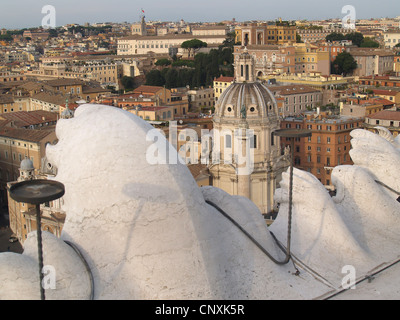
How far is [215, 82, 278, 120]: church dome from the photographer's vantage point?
93.9 feet

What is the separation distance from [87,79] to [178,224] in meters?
57.8

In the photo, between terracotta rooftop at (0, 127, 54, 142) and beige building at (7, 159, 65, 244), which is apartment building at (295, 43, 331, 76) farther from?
beige building at (7, 159, 65, 244)

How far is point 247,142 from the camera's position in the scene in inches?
1097

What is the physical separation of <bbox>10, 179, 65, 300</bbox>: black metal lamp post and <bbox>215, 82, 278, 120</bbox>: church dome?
21614 millimetres

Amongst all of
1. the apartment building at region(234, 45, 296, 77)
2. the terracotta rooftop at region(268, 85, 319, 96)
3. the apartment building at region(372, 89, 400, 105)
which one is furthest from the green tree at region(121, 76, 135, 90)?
the apartment building at region(372, 89, 400, 105)

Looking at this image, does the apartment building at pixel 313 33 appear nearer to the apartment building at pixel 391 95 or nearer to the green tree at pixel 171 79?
the green tree at pixel 171 79

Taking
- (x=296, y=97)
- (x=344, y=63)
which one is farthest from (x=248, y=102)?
(x=344, y=63)
